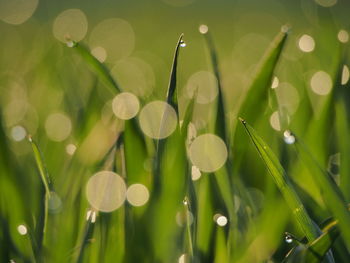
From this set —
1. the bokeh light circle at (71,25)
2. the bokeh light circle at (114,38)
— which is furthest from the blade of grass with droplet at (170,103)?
the bokeh light circle at (71,25)

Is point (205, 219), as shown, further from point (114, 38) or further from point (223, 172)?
point (114, 38)

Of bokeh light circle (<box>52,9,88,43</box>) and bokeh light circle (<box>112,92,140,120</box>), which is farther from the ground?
bokeh light circle (<box>52,9,88,43</box>)

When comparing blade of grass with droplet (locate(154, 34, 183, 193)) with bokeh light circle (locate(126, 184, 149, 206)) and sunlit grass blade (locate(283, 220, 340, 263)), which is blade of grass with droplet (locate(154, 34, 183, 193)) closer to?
bokeh light circle (locate(126, 184, 149, 206))

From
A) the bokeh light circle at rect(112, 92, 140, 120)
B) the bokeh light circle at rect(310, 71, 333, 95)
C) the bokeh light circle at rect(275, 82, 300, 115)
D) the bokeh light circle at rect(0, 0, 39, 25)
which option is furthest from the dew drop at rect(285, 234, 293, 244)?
the bokeh light circle at rect(0, 0, 39, 25)

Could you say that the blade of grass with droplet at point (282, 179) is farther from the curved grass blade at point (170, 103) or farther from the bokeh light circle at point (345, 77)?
the bokeh light circle at point (345, 77)

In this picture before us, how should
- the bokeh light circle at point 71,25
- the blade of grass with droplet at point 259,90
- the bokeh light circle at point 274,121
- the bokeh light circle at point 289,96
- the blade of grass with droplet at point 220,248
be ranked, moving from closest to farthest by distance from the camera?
the blade of grass with droplet at point 220,248 < the blade of grass with droplet at point 259,90 < the bokeh light circle at point 274,121 < the bokeh light circle at point 289,96 < the bokeh light circle at point 71,25

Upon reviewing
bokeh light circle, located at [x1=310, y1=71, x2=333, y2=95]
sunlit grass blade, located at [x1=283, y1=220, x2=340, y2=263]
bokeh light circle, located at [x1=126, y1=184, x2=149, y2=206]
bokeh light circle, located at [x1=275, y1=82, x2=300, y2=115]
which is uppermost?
bokeh light circle, located at [x1=275, y1=82, x2=300, y2=115]

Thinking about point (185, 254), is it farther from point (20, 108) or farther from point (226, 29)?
point (226, 29)

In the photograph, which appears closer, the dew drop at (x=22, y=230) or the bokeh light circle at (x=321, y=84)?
the dew drop at (x=22, y=230)

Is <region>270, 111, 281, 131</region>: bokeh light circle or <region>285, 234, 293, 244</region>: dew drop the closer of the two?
<region>285, 234, 293, 244</region>: dew drop
